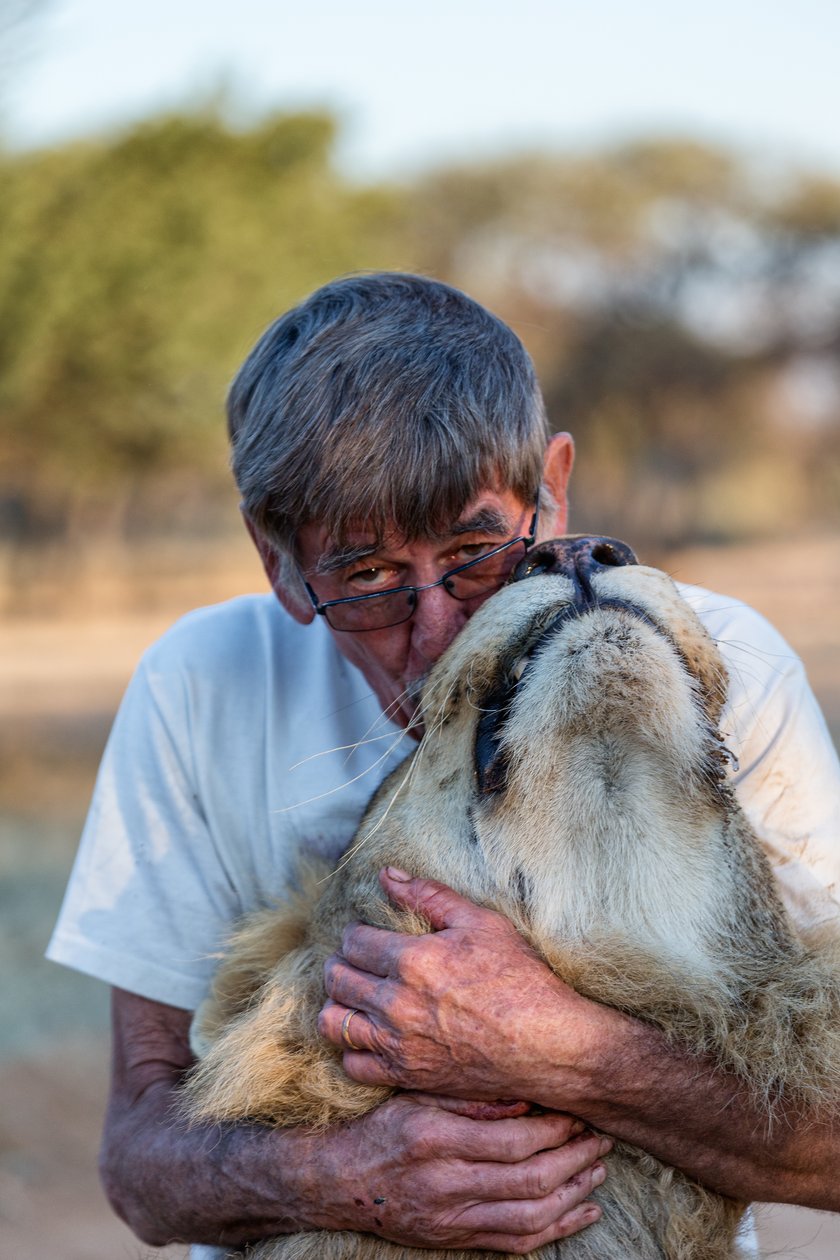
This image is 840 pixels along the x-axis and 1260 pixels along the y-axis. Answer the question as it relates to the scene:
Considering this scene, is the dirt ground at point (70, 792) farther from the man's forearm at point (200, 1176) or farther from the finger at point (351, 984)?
the finger at point (351, 984)

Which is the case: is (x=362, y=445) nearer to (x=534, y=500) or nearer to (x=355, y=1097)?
(x=534, y=500)

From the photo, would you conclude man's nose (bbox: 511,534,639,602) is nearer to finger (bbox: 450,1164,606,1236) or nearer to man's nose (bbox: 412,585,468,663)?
man's nose (bbox: 412,585,468,663)

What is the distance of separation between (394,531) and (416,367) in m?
0.36

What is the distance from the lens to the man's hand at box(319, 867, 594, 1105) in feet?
7.86

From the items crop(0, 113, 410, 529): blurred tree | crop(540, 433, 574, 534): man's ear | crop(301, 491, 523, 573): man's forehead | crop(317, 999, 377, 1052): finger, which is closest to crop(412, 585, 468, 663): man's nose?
crop(301, 491, 523, 573): man's forehead

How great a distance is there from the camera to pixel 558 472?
11.2 feet

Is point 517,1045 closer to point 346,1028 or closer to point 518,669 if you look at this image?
point 346,1028

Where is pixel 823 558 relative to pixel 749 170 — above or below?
below

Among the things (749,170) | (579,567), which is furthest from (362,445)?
(749,170)

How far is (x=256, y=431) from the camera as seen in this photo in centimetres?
319

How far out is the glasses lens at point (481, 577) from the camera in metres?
2.97

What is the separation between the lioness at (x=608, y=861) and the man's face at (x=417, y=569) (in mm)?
414

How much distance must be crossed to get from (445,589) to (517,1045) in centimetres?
97

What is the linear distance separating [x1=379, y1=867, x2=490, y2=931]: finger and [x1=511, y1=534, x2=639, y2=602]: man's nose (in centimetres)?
54
